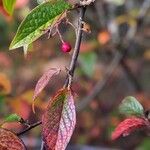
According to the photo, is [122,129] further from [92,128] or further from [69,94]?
[92,128]

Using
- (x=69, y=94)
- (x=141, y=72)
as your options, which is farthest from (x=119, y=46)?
(x=141, y=72)

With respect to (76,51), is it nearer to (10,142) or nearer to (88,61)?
(10,142)

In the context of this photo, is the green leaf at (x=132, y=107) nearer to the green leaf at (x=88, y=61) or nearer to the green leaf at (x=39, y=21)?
the green leaf at (x=39, y=21)

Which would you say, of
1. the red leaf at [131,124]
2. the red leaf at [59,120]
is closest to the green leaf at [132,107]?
the red leaf at [131,124]

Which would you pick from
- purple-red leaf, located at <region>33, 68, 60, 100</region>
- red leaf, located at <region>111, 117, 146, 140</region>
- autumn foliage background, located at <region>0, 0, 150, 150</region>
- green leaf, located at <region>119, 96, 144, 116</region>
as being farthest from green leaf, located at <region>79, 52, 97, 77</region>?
purple-red leaf, located at <region>33, 68, 60, 100</region>

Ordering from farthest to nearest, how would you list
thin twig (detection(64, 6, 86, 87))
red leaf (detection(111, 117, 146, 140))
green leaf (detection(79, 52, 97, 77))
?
green leaf (detection(79, 52, 97, 77)) → red leaf (detection(111, 117, 146, 140)) → thin twig (detection(64, 6, 86, 87))

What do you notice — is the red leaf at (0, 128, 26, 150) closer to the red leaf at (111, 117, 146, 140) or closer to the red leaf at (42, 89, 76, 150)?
the red leaf at (42, 89, 76, 150)

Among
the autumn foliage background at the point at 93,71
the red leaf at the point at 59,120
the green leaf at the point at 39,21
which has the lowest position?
the autumn foliage background at the point at 93,71
